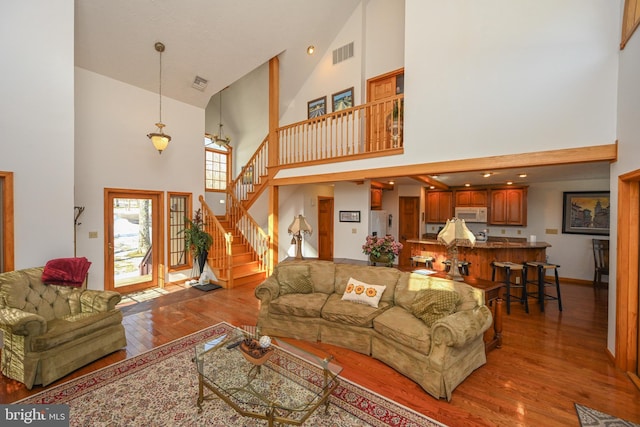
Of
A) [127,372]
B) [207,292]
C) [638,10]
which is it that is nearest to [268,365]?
[127,372]

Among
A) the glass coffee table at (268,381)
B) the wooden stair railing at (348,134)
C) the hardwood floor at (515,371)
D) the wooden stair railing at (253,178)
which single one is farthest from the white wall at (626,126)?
the wooden stair railing at (253,178)

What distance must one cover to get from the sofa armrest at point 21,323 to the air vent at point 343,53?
6.94m

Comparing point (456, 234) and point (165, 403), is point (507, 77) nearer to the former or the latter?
point (456, 234)

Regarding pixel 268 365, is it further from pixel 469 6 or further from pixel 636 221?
pixel 469 6

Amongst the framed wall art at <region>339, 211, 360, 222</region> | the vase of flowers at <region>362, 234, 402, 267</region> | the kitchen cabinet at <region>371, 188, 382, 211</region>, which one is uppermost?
the kitchen cabinet at <region>371, 188, 382, 211</region>

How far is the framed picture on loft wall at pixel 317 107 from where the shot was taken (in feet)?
22.4

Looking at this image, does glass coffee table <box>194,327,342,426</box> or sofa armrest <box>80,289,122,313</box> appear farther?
sofa armrest <box>80,289,122,313</box>

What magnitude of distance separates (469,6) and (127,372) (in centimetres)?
598

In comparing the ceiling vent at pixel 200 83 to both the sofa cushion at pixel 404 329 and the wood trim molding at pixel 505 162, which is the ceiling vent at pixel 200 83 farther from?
the sofa cushion at pixel 404 329

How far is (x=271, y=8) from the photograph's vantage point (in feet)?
16.5

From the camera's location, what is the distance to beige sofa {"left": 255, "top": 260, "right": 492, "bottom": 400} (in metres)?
2.41

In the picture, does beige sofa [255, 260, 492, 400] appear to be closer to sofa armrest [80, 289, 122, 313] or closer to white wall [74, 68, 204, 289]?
sofa armrest [80, 289, 122, 313]

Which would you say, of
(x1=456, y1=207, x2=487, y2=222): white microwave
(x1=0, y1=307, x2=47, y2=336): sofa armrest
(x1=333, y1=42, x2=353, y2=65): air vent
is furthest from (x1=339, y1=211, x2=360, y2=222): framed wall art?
(x1=0, y1=307, x2=47, y2=336): sofa armrest

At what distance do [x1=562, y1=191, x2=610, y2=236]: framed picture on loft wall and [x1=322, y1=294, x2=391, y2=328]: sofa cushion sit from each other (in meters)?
5.73
